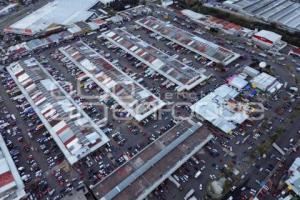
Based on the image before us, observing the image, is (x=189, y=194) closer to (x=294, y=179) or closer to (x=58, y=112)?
(x=294, y=179)

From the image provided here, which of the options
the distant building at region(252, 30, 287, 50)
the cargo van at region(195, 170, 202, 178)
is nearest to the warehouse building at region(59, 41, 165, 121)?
the cargo van at region(195, 170, 202, 178)

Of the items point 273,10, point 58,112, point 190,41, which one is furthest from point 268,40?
point 58,112

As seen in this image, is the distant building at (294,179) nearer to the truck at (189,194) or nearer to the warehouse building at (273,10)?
the truck at (189,194)

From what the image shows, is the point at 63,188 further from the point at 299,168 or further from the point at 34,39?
the point at 34,39

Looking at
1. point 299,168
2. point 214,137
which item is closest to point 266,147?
point 299,168

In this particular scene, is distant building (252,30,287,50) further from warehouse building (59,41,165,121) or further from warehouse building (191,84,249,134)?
warehouse building (59,41,165,121)
